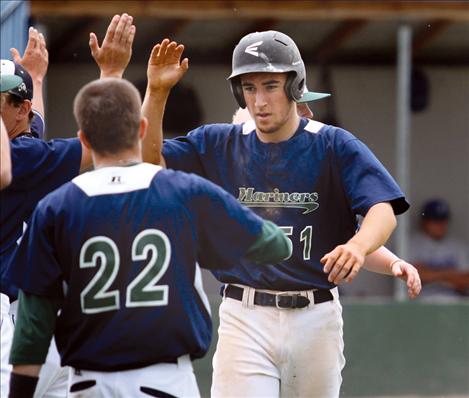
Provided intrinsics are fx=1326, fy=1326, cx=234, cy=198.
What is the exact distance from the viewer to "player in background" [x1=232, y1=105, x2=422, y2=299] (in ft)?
20.0

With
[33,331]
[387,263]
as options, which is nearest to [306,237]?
[387,263]

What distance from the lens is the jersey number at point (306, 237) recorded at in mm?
6270

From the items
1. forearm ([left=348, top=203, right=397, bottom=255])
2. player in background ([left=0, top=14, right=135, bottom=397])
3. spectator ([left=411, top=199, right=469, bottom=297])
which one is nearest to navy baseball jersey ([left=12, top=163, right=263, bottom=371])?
player in background ([left=0, top=14, right=135, bottom=397])

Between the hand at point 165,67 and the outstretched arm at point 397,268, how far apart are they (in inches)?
54.4

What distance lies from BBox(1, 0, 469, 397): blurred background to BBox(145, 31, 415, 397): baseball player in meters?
6.78

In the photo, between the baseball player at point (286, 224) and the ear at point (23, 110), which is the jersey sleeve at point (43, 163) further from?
the baseball player at point (286, 224)

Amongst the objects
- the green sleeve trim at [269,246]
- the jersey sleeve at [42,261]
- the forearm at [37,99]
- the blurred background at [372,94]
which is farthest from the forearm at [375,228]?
the blurred background at [372,94]

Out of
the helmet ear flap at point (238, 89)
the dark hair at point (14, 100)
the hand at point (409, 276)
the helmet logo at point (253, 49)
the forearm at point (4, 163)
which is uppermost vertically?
the helmet logo at point (253, 49)

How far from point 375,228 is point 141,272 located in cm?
146

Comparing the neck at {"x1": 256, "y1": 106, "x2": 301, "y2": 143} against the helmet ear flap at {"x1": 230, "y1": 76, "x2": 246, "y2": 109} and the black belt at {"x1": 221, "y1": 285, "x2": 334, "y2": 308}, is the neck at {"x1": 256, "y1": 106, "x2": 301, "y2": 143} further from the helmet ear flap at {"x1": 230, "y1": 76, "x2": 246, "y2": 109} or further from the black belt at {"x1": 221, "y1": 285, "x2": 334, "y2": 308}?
the black belt at {"x1": 221, "y1": 285, "x2": 334, "y2": 308}

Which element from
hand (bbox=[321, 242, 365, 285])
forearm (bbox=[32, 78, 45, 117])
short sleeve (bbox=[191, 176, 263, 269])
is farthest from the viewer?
forearm (bbox=[32, 78, 45, 117])

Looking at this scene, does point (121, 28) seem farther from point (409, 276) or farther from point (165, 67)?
point (409, 276)

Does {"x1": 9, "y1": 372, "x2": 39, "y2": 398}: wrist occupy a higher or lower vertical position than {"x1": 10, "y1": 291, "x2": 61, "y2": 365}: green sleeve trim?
lower

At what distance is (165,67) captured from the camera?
606cm
